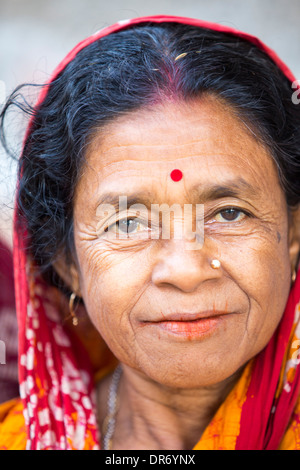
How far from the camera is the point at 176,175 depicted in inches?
63.7

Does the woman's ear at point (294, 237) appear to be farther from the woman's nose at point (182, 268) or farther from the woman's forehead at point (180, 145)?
the woman's nose at point (182, 268)

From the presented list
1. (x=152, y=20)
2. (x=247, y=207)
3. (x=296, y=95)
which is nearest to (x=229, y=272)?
(x=247, y=207)

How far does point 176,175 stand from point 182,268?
0.96ft

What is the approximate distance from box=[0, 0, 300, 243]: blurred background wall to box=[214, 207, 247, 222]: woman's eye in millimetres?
2140

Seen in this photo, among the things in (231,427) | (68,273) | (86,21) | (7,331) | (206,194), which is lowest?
(231,427)

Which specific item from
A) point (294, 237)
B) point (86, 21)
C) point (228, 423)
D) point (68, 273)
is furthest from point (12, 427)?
point (86, 21)

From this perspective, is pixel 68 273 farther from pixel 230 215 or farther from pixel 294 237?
pixel 294 237

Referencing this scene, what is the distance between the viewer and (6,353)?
2.45 meters

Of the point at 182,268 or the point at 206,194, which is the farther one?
the point at 206,194

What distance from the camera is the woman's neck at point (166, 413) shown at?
1.91 meters

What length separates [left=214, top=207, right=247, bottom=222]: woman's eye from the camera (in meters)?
1.71

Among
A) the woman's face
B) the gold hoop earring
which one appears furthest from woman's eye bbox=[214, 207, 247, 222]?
the gold hoop earring
